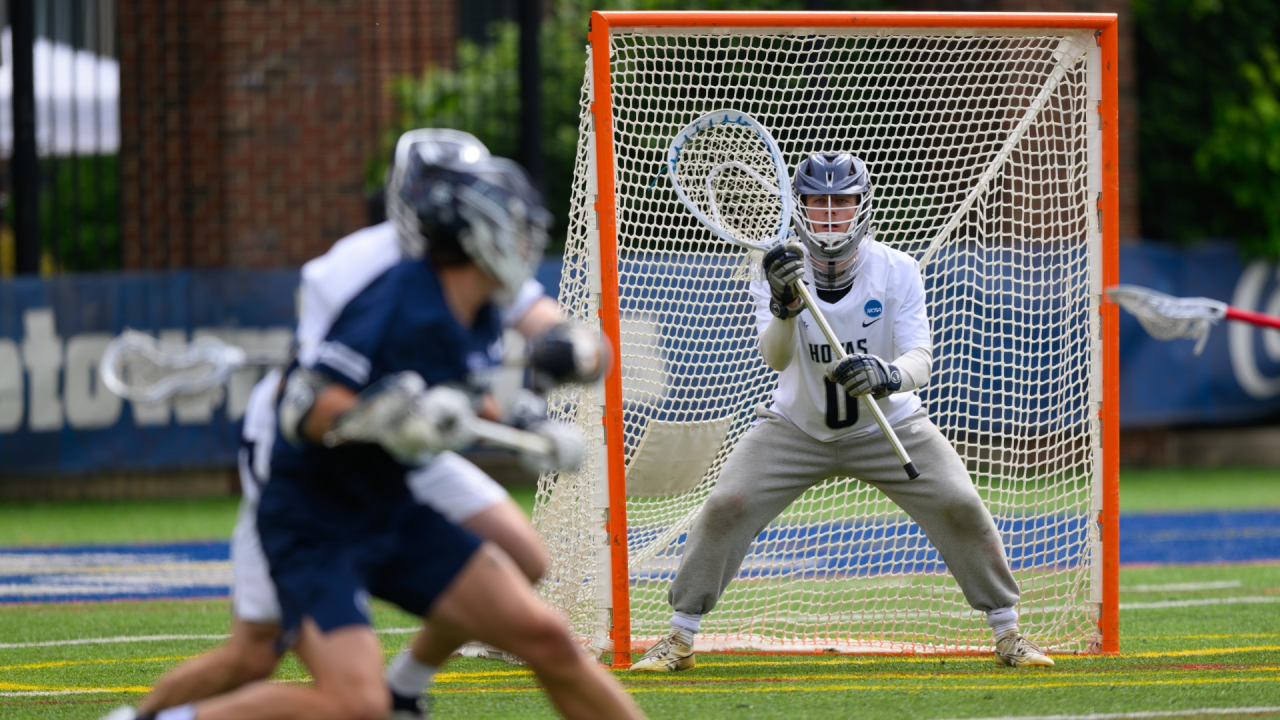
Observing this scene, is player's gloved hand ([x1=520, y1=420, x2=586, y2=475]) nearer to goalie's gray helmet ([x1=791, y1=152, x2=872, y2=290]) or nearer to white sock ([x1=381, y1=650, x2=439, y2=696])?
white sock ([x1=381, y1=650, x2=439, y2=696])

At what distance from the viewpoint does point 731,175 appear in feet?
20.2

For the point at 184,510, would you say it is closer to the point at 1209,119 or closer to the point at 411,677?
the point at 411,677

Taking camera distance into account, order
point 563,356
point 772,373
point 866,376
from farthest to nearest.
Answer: point 772,373 → point 866,376 → point 563,356

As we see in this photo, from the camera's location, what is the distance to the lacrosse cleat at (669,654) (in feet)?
18.7

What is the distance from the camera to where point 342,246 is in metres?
3.71

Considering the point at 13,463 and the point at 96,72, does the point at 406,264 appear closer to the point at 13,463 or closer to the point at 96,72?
the point at 13,463

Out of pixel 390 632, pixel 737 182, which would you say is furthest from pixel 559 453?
pixel 390 632

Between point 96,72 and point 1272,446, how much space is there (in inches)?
454

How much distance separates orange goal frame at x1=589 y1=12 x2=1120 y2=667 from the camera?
5.77 m

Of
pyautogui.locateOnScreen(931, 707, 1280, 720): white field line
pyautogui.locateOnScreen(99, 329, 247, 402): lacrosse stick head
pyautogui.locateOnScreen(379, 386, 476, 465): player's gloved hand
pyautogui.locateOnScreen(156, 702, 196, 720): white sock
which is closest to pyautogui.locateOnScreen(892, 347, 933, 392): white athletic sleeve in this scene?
pyautogui.locateOnScreen(931, 707, 1280, 720): white field line

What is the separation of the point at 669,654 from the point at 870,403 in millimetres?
1136

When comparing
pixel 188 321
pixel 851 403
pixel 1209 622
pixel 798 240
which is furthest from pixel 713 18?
pixel 188 321

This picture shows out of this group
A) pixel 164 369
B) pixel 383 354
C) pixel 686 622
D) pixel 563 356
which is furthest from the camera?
pixel 686 622

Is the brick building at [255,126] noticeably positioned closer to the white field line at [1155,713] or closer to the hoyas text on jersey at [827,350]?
the hoyas text on jersey at [827,350]
